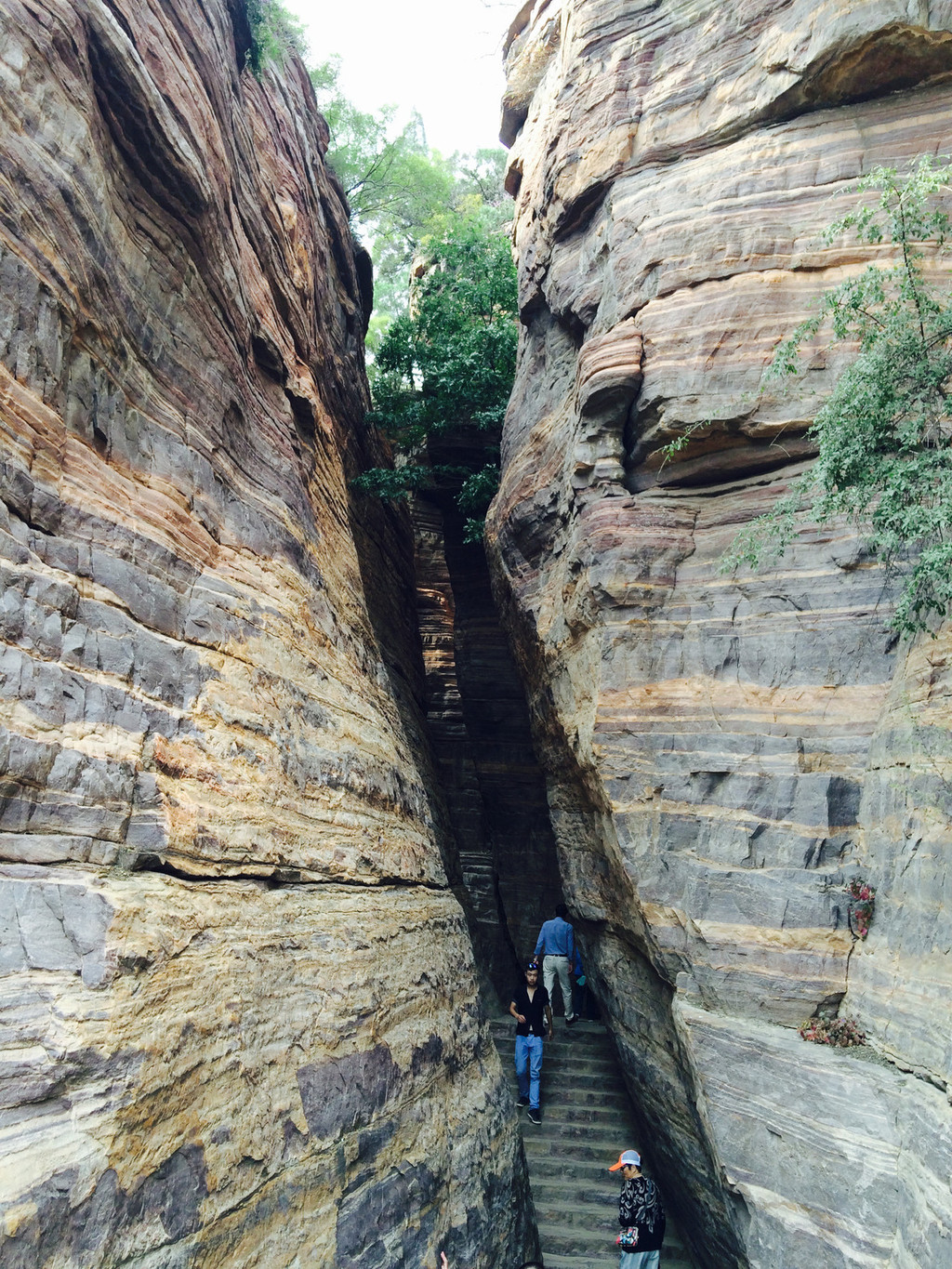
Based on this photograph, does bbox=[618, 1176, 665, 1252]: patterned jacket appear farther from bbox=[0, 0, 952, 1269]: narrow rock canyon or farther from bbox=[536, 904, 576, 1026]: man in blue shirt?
bbox=[536, 904, 576, 1026]: man in blue shirt

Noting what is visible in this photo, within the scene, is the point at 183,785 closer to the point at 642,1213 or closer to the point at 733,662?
the point at 733,662

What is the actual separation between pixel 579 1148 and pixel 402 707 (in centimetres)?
652

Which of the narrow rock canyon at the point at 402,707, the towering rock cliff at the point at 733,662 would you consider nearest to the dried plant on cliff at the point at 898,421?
the towering rock cliff at the point at 733,662

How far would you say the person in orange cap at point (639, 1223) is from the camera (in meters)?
7.38

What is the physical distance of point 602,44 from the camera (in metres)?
12.1

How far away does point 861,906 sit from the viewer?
283 inches

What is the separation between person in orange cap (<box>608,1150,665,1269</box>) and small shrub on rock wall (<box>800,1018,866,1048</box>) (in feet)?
6.56

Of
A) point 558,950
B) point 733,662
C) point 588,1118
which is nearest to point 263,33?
Result: point 733,662

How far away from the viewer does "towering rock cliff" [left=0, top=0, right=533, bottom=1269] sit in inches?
182

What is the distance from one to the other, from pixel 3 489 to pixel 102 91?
13.0 feet

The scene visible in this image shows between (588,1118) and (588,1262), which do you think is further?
(588,1118)

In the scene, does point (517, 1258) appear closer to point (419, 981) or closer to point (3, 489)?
point (419, 981)

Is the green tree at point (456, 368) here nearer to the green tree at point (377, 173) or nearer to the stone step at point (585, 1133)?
the green tree at point (377, 173)

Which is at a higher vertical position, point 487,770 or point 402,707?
point 402,707
